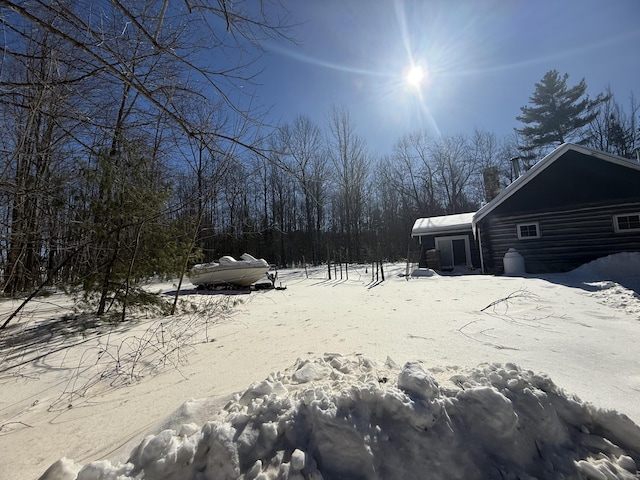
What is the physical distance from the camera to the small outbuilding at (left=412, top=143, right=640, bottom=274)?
9.33 meters

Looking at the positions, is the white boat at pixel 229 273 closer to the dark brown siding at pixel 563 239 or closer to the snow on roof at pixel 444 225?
the dark brown siding at pixel 563 239

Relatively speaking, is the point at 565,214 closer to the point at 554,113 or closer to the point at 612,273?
the point at 612,273

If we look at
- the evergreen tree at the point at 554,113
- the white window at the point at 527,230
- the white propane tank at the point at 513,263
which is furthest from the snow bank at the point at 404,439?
the evergreen tree at the point at 554,113

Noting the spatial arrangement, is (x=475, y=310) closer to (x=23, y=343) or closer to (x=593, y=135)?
(x=23, y=343)

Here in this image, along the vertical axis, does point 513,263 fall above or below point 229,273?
below

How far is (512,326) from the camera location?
3357mm

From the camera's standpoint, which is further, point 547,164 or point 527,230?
point 527,230

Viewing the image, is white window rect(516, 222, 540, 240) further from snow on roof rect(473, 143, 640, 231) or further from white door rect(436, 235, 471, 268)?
white door rect(436, 235, 471, 268)

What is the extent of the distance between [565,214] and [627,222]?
1646 millimetres

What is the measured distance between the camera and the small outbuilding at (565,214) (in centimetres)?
933

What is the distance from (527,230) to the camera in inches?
436

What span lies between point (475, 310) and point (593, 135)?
29.4m

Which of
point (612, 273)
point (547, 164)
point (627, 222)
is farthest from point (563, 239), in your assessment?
point (547, 164)

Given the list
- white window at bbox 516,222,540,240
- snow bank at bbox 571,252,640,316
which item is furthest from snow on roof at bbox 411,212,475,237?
snow bank at bbox 571,252,640,316
